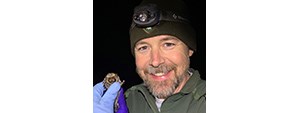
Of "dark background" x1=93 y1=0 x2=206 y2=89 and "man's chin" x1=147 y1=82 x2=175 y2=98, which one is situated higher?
"dark background" x1=93 y1=0 x2=206 y2=89

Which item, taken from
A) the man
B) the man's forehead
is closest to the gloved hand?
the man

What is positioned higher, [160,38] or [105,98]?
[160,38]

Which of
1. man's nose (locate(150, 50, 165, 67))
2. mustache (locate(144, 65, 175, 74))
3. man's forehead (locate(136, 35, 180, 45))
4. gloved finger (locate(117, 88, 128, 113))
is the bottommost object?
gloved finger (locate(117, 88, 128, 113))

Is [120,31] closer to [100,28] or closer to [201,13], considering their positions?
[100,28]

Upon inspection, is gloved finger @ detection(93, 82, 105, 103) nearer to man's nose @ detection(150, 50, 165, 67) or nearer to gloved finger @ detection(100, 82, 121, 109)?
gloved finger @ detection(100, 82, 121, 109)

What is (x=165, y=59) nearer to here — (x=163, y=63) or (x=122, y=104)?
(x=163, y=63)

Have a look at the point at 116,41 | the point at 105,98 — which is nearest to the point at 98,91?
the point at 105,98
